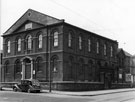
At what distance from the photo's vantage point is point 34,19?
40.6 meters

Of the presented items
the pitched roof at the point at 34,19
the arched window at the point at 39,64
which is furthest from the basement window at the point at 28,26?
the arched window at the point at 39,64

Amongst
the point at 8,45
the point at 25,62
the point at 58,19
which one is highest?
the point at 58,19

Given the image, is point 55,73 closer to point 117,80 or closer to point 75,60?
point 75,60

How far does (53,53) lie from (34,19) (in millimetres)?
7138

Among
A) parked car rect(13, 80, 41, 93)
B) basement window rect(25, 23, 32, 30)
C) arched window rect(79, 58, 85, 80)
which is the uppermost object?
basement window rect(25, 23, 32, 30)

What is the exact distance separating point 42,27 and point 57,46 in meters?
4.25

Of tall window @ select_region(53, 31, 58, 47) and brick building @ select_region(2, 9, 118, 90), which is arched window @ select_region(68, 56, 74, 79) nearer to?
brick building @ select_region(2, 9, 118, 90)

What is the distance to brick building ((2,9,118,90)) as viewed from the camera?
3666 cm

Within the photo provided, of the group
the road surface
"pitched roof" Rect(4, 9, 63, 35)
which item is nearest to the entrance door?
"pitched roof" Rect(4, 9, 63, 35)

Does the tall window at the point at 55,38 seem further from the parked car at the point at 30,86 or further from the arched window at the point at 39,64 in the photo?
the parked car at the point at 30,86

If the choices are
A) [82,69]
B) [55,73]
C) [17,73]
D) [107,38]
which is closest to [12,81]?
[17,73]

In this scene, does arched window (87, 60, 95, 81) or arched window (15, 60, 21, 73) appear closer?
arched window (15, 60, 21, 73)

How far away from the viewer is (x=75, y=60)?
3912cm

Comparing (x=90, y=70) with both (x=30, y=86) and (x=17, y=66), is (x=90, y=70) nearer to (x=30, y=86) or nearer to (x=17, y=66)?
(x=17, y=66)
